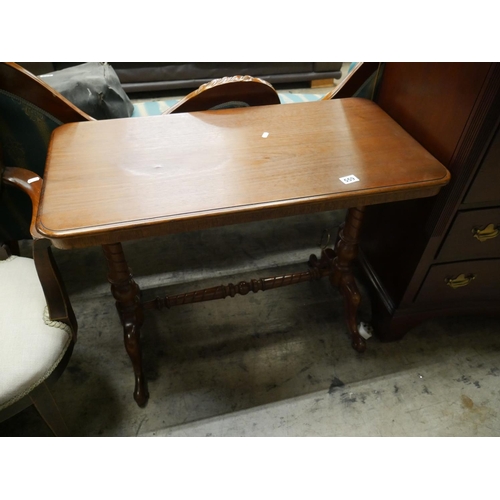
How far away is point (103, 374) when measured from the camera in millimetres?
1382

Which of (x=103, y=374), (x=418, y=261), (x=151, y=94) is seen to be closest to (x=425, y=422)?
(x=418, y=261)

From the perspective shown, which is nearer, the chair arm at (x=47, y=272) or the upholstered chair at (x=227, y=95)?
the chair arm at (x=47, y=272)

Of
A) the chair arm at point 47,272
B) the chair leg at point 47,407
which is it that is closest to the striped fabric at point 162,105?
the chair arm at point 47,272

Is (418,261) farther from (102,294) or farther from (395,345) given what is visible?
(102,294)

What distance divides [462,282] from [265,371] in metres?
0.79

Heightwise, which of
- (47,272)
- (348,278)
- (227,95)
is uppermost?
(227,95)

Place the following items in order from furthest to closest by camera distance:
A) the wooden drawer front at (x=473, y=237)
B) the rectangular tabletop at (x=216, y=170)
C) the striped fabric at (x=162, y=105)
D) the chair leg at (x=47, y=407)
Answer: the striped fabric at (x=162, y=105) → the wooden drawer front at (x=473, y=237) → the chair leg at (x=47, y=407) → the rectangular tabletop at (x=216, y=170)

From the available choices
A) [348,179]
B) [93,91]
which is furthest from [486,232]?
[93,91]

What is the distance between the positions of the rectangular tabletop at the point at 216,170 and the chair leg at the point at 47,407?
41 centimetres

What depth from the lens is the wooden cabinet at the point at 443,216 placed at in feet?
3.10

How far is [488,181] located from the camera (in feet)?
3.36

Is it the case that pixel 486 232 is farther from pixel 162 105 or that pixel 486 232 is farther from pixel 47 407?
pixel 162 105

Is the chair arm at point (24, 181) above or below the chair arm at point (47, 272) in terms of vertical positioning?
above

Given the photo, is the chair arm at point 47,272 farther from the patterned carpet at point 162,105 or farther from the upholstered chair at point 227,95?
the patterned carpet at point 162,105
